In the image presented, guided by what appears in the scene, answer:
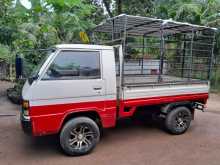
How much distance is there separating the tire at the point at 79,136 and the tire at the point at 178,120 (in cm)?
179

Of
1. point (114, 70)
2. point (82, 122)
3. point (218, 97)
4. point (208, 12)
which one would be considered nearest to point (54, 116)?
point (82, 122)

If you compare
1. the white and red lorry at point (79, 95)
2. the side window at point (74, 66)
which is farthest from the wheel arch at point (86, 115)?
the side window at point (74, 66)

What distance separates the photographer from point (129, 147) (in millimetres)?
4699

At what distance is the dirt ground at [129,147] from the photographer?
4.14 meters

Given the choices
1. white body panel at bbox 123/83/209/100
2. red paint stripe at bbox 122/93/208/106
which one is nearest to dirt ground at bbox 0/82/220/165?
red paint stripe at bbox 122/93/208/106

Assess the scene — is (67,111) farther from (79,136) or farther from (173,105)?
(173,105)

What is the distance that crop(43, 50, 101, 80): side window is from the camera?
4000 mm

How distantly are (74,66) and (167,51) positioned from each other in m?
3.12

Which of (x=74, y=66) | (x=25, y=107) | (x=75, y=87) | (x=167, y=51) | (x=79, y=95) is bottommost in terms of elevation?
(x=25, y=107)

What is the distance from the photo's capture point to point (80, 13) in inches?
369

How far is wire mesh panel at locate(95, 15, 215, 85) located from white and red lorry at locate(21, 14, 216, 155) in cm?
99

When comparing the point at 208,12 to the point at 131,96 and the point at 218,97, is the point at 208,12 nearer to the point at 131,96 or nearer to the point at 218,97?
the point at 218,97

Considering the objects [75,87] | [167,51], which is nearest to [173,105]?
[167,51]

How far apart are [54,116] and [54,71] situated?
74 cm
